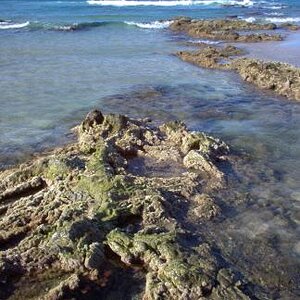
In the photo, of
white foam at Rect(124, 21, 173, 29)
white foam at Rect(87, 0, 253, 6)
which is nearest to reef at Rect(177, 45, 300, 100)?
white foam at Rect(124, 21, 173, 29)

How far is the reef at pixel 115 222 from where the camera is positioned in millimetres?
8250

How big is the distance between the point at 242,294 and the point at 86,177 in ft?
14.9

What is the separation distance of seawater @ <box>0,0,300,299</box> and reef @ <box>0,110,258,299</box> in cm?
85

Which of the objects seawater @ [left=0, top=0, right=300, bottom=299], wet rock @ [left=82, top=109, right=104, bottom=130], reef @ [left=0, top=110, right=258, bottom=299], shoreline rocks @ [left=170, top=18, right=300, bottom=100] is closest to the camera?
reef @ [left=0, top=110, right=258, bottom=299]

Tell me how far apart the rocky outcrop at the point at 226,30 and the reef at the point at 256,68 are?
5.77m

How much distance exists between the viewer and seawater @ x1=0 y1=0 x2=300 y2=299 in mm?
10500

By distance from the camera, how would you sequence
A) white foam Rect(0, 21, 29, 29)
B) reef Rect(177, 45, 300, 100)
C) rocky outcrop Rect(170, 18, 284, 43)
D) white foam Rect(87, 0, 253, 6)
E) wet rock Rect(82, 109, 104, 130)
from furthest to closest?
white foam Rect(87, 0, 253, 6) → white foam Rect(0, 21, 29, 29) → rocky outcrop Rect(170, 18, 284, 43) → reef Rect(177, 45, 300, 100) → wet rock Rect(82, 109, 104, 130)

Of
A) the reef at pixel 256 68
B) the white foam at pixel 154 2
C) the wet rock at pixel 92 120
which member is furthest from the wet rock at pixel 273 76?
the white foam at pixel 154 2

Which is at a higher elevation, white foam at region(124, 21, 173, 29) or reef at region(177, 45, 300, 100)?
reef at region(177, 45, 300, 100)

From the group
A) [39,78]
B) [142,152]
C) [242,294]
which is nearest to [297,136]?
[142,152]

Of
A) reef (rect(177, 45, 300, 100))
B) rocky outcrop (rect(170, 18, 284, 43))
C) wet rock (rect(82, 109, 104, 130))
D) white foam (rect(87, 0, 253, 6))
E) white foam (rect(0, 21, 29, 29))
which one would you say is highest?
wet rock (rect(82, 109, 104, 130))

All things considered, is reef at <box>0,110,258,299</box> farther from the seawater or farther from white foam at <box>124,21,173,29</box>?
white foam at <box>124,21,173,29</box>

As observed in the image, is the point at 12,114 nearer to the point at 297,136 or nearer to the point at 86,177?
the point at 86,177

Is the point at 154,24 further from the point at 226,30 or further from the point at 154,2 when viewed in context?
the point at 154,2
